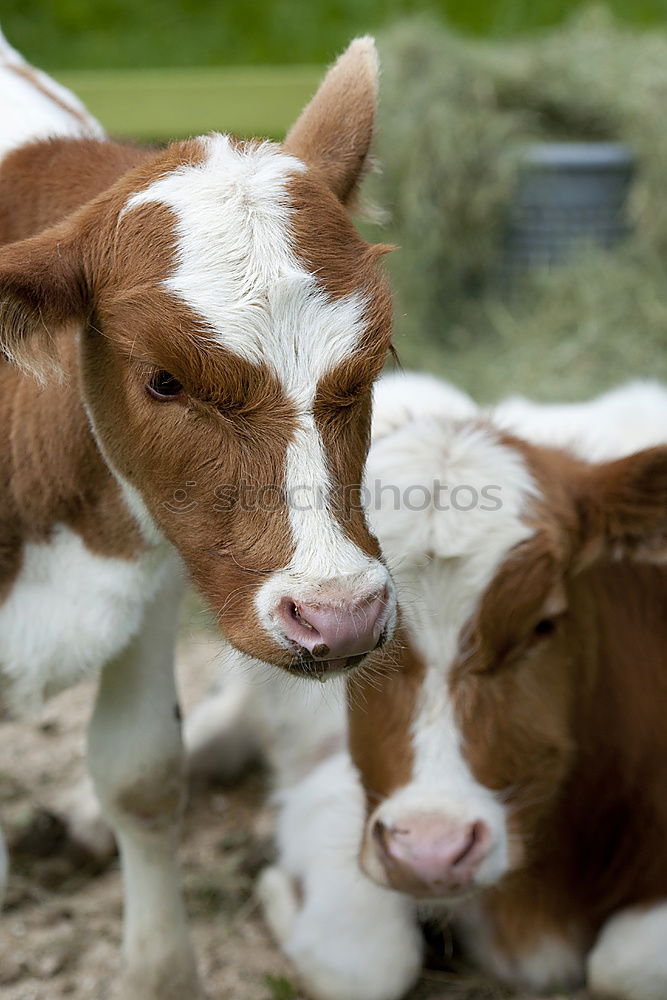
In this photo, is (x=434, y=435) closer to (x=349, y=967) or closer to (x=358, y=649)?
(x=358, y=649)

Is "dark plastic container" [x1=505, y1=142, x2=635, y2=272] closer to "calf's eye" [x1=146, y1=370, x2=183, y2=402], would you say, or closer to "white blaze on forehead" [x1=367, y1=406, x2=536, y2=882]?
"white blaze on forehead" [x1=367, y1=406, x2=536, y2=882]

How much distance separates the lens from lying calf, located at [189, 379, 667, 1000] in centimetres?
315

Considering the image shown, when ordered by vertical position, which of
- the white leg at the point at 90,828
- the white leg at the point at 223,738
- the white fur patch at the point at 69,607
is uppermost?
the white fur patch at the point at 69,607

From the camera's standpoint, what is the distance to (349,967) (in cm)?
345

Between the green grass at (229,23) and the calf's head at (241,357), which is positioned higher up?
the calf's head at (241,357)

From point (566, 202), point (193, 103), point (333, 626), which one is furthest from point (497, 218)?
point (333, 626)

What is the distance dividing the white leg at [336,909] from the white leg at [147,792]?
33 cm

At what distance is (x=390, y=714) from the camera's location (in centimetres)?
321

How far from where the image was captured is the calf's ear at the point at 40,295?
8.53ft

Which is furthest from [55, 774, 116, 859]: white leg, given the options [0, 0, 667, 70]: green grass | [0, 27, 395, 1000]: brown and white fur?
[0, 0, 667, 70]: green grass

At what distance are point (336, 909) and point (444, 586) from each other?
0.96 metres

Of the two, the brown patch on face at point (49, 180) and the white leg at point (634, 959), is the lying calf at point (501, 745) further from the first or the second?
the brown patch on face at point (49, 180)

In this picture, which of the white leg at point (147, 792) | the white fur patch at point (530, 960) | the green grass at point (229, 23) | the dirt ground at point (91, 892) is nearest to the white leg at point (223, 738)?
the dirt ground at point (91, 892)

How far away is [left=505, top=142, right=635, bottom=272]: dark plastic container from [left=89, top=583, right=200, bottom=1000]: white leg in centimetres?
482
